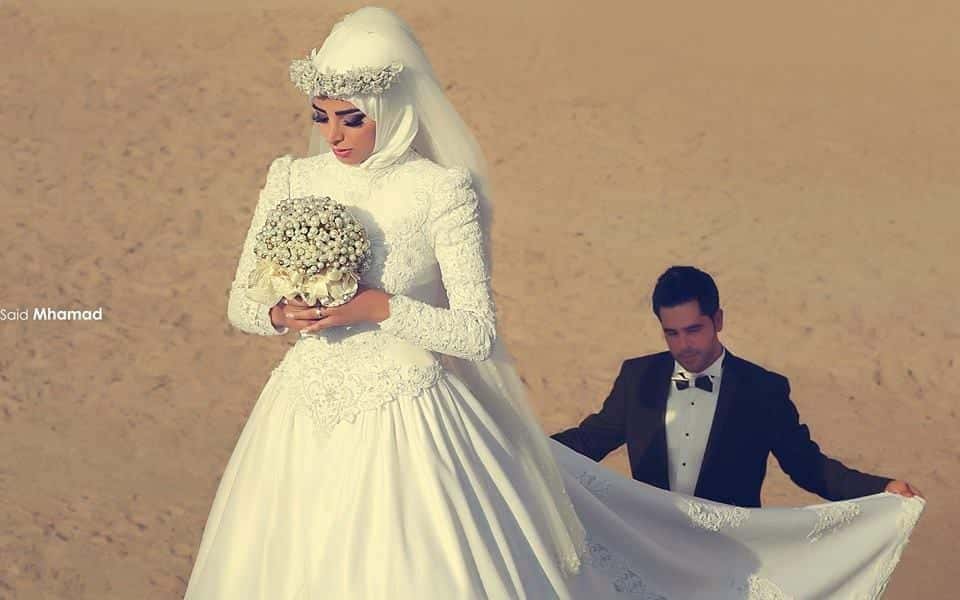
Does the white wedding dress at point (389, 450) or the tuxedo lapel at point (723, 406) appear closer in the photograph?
the white wedding dress at point (389, 450)

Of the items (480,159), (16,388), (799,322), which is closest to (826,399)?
(799,322)

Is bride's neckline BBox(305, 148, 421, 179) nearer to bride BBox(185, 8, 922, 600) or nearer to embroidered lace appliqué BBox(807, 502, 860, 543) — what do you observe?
bride BBox(185, 8, 922, 600)

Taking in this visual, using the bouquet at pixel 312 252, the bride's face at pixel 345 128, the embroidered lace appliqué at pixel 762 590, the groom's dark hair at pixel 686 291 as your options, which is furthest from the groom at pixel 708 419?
the bouquet at pixel 312 252

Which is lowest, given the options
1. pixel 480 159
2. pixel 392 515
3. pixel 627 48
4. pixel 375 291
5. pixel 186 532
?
pixel 186 532

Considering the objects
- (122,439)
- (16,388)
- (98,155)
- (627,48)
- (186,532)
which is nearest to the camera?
(186,532)

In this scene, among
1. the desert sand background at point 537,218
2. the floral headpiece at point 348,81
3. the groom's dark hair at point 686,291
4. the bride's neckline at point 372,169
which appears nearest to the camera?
the floral headpiece at point 348,81

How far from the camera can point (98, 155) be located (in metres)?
18.7

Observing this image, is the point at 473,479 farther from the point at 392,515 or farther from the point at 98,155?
the point at 98,155

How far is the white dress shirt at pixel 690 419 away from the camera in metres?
8.21

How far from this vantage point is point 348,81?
661 centimetres

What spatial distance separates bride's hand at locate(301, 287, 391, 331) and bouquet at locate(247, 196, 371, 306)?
0.03 meters

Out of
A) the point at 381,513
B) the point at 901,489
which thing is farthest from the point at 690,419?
the point at 381,513

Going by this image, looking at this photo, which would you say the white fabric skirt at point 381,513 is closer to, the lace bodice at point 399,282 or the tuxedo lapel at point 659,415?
the lace bodice at point 399,282

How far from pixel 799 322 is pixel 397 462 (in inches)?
355
